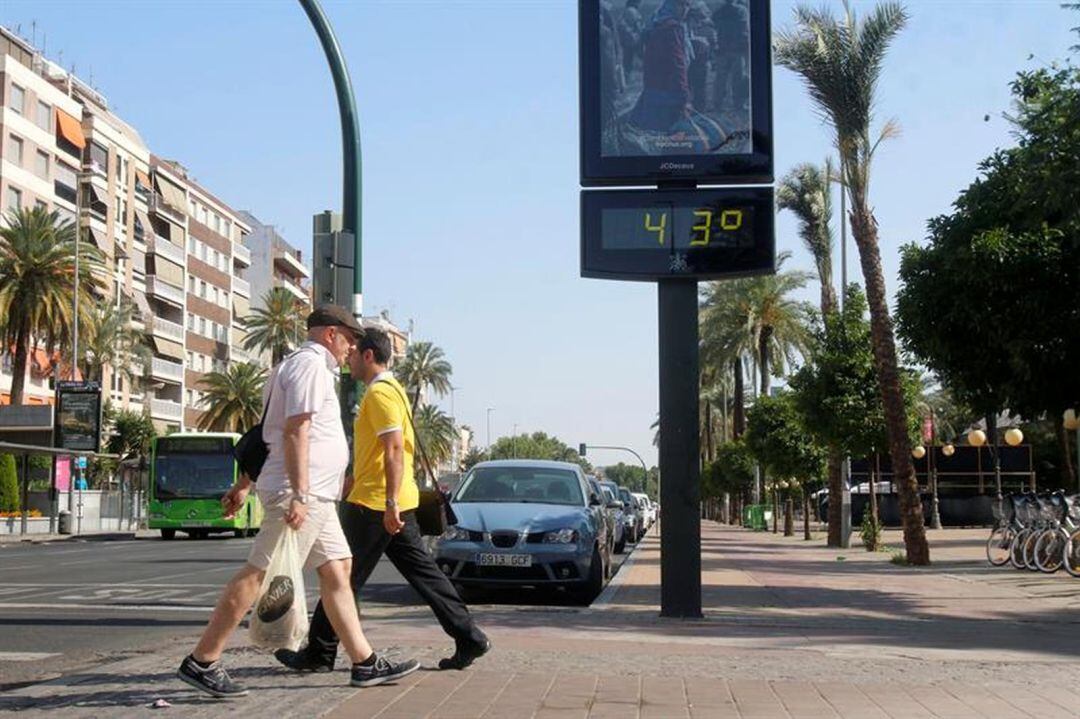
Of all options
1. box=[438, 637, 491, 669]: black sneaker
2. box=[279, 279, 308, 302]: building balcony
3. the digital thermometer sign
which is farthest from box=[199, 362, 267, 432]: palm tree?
box=[438, 637, 491, 669]: black sneaker

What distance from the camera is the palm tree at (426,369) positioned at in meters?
111

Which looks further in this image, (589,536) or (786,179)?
(786,179)

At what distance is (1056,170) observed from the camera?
14.0m

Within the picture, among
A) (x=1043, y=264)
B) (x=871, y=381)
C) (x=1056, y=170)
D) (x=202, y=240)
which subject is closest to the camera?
(x=1056, y=170)

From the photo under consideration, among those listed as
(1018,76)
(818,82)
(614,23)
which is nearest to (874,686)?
(614,23)

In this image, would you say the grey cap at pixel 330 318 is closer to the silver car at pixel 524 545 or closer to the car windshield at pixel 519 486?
the silver car at pixel 524 545

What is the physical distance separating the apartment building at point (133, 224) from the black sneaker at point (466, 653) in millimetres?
49914

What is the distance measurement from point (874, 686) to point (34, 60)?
2689 inches

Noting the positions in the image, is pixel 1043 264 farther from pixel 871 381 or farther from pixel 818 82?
pixel 871 381

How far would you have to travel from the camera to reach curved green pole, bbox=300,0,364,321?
34.7 feet

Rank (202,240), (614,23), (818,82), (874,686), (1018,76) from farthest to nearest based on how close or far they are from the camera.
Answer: (202,240) → (818,82) → (1018,76) → (614,23) → (874,686)

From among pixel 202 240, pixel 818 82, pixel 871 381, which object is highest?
pixel 202 240

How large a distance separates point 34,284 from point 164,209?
1433 inches

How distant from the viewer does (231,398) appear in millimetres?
80000
